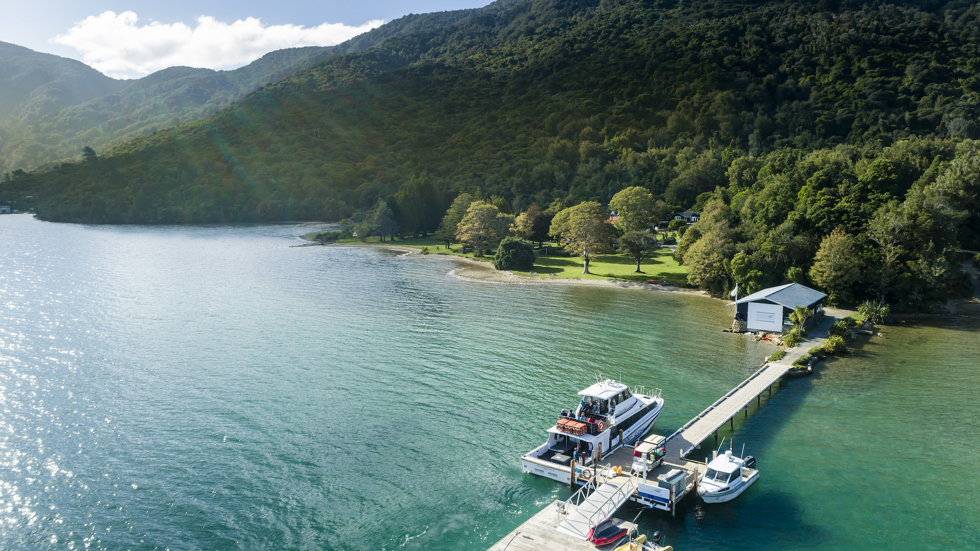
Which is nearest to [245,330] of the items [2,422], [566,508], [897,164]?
[2,422]

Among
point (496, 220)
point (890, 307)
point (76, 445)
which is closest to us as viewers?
point (76, 445)

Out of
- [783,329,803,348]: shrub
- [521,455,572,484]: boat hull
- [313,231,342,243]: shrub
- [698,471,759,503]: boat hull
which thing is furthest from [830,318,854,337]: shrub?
[313,231,342,243]: shrub

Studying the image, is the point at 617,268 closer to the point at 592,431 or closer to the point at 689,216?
the point at 689,216

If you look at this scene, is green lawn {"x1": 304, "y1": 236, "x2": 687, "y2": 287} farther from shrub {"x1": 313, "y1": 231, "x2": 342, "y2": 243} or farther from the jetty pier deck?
shrub {"x1": 313, "y1": 231, "x2": 342, "y2": 243}

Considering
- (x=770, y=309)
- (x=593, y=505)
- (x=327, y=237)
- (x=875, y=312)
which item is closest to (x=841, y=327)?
(x=770, y=309)

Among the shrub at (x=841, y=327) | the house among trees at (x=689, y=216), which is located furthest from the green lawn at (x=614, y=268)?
the shrub at (x=841, y=327)

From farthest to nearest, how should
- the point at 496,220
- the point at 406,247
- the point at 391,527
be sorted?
the point at 406,247
the point at 496,220
the point at 391,527

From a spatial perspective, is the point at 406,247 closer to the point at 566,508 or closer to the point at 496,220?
the point at 496,220
